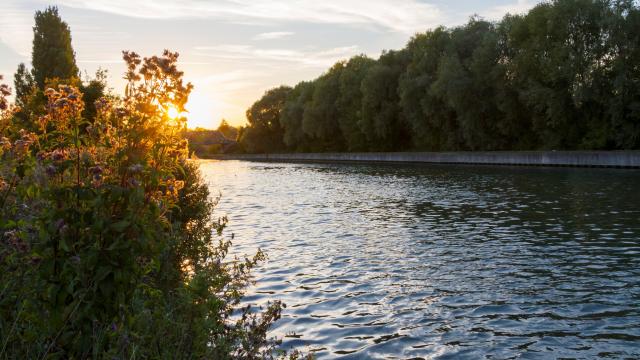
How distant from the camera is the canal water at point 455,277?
34.3ft

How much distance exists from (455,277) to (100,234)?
11.0m

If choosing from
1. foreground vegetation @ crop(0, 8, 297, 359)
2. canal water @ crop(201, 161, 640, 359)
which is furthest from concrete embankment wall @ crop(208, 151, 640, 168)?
foreground vegetation @ crop(0, 8, 297, 359)

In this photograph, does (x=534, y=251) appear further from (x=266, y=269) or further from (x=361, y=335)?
(x=361, y=335)

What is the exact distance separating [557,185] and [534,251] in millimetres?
24267

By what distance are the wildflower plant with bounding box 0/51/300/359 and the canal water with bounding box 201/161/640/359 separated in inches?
169

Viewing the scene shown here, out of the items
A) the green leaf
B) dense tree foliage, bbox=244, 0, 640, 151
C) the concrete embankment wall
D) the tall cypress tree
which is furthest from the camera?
dense tree foliage, bbox=244, 0, 640, 151

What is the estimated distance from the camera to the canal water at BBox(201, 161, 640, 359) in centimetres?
1045

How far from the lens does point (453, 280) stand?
14758 millimetres

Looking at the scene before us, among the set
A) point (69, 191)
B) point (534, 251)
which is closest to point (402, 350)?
point (69, 191)

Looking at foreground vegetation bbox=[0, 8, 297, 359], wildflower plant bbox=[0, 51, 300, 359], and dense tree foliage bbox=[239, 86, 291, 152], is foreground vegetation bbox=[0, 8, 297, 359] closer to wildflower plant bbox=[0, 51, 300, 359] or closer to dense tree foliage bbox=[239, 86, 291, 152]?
wildflower plant bbox=[0, 51, 300, 359]

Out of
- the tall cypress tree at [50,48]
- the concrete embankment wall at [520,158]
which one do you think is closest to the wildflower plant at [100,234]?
the tall cypress tree at [50,48]

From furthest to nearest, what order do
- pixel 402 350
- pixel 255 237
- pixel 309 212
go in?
pixel 309 212 < pixel 255 237 < pixel 402 350

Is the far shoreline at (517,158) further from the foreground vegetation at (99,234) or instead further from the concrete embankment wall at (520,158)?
the foreground vegetation at (99,234)

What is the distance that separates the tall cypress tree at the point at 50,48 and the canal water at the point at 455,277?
26.6m
